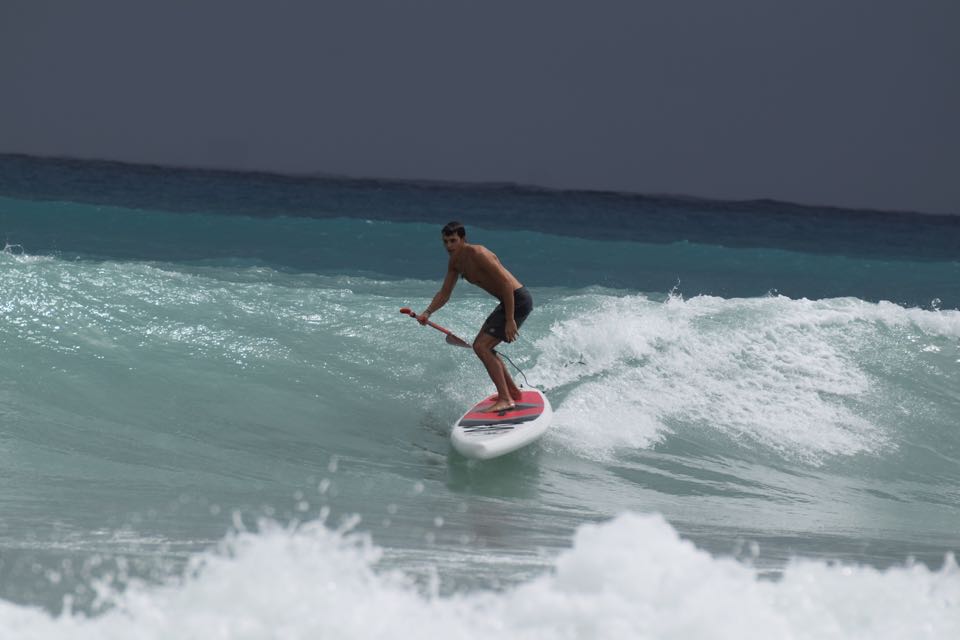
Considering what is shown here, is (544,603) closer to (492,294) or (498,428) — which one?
(498,428)

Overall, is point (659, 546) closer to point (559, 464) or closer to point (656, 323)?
point (559, 464)

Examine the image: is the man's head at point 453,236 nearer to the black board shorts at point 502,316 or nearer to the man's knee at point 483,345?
the black board shorts at point 502,316

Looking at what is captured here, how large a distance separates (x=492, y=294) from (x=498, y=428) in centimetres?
78

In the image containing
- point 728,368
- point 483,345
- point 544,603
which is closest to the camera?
point 544,603

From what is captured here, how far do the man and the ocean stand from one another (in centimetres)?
47

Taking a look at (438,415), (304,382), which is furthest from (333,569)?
(304,382)

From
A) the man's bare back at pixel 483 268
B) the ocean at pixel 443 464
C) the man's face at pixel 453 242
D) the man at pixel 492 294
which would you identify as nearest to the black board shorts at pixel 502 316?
the man at pixel 492 294

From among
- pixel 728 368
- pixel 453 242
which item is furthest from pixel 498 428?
pixel 728 368

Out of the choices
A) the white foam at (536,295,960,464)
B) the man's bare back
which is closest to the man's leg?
the man's bare back

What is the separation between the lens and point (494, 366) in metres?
6.32

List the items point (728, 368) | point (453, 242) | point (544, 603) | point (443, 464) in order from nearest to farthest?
point (544, 603)
point (443, 464)
point (453, 242)
point (728, 368)

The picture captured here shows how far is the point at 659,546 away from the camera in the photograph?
372cm

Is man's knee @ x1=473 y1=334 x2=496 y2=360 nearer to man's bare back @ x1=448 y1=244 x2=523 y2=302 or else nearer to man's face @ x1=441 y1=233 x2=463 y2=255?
man's bare back @ x1=448 y1=244 x2=523 y2=302

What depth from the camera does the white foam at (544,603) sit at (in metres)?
3.29
